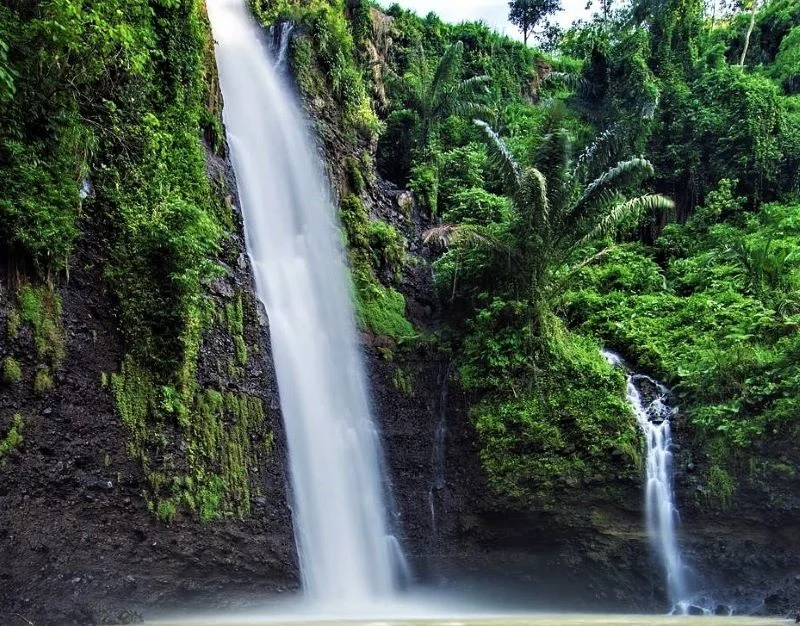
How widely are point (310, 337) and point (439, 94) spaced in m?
9.29

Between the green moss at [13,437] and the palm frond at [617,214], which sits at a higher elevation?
the palm frond at [617,214]

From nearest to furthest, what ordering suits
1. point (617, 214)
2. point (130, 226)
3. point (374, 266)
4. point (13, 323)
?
point (13, 323)
point (130, 226)
point (617, 214)
point (374, 266)

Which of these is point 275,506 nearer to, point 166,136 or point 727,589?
point 166,136

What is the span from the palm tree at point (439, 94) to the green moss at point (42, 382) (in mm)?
11933

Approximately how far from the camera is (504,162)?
11.9m

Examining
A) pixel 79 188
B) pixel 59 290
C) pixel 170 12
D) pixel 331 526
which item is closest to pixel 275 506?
pixel 331 526

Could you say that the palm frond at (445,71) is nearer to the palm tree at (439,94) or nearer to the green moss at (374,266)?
the palm tree at (439,94)

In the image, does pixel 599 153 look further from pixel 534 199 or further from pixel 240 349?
pixel 240 349

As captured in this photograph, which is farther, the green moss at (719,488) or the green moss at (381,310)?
the green moss at (381,310)

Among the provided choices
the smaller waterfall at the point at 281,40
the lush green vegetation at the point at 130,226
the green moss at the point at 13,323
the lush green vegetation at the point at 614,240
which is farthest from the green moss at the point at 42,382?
the smaller waterfall at the point at 281,40

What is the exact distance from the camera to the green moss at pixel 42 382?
6.96 meters

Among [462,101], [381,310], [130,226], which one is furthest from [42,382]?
[462,101]

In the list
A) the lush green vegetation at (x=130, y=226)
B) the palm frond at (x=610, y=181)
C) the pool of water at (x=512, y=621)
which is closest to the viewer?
the lush green vegetation at (x=130, y=226)

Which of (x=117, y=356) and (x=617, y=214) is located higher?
(x=617, y=214)
